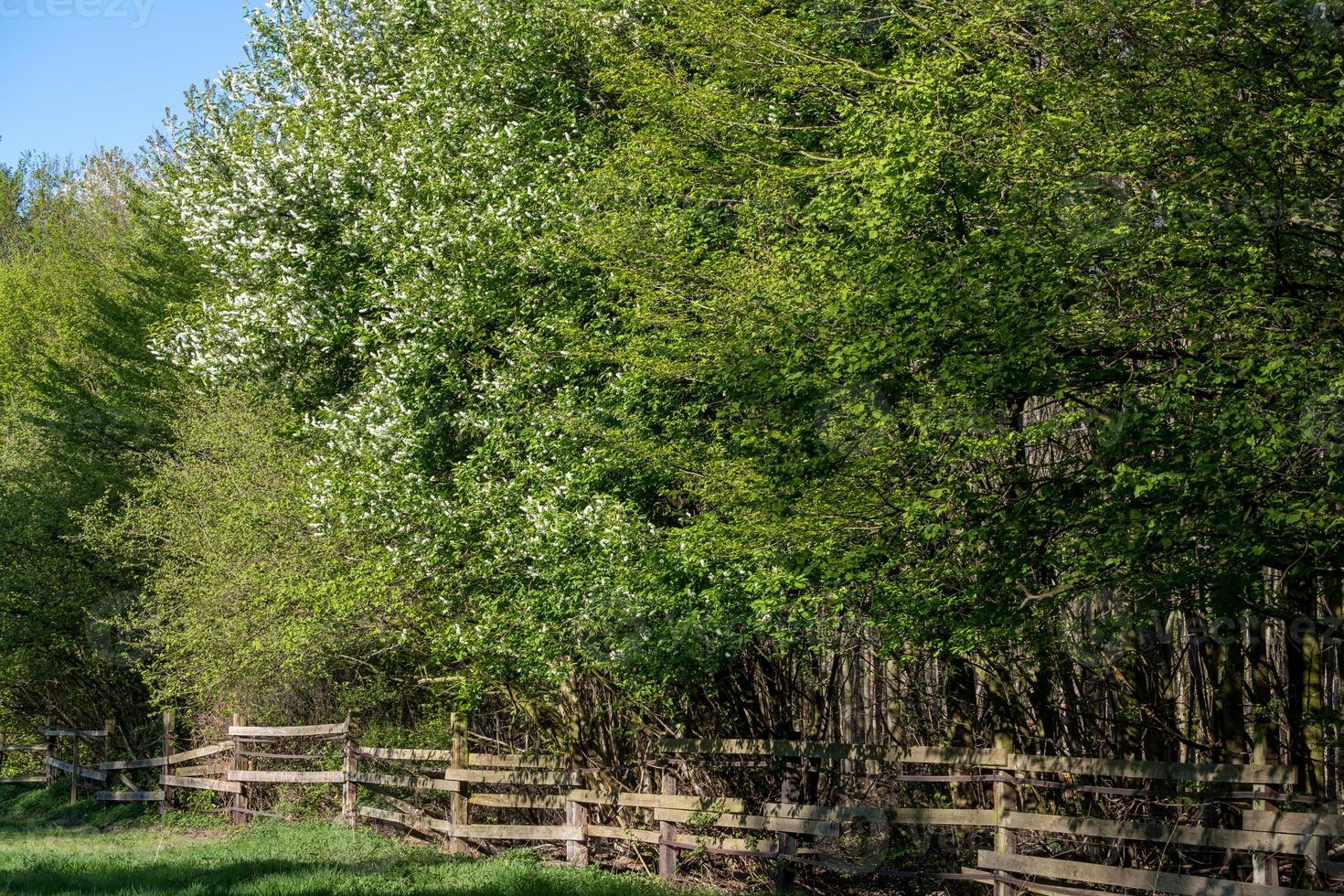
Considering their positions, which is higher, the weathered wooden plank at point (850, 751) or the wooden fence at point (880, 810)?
the weathered wooden plank at point (850, 751)

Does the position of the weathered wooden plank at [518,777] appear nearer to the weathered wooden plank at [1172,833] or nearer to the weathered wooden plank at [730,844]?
the weathered wooden plank at [730,844]

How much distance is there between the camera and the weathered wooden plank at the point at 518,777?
15.2 metres

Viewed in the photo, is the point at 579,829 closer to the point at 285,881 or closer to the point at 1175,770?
the point at 285,881

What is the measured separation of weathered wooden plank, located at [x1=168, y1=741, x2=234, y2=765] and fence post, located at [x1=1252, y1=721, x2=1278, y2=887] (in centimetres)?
1686

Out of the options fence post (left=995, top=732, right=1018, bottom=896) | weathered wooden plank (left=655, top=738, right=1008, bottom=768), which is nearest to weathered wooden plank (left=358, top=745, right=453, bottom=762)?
weathered wooden plank (left=655, top=738, right=1008, bottom=768)

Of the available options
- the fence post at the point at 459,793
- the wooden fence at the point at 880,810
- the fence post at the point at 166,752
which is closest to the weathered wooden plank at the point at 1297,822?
the wooden fence at the point at 880,810

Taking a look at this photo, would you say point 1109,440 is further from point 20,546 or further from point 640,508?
point 20,546

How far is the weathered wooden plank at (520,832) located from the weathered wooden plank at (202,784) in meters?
6.58

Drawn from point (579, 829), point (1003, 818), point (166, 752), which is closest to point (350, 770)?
point (579, 829)

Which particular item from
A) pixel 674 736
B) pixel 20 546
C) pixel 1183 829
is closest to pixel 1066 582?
pixel 1183 829

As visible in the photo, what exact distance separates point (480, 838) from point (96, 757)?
1561 centimetres

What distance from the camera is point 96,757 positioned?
27.7m

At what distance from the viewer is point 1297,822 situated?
336 inches

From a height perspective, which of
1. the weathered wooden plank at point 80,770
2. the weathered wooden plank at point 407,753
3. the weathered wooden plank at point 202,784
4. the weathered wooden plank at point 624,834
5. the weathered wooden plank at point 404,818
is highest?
the weathered wooden plank at point 407,753
